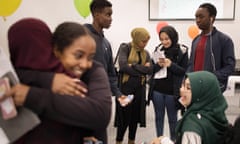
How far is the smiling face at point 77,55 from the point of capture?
2.72 ft

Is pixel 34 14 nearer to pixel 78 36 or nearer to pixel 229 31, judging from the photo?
pixel 78 36

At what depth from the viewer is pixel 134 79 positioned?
9.99 feet

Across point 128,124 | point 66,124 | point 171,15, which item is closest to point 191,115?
point 66,124

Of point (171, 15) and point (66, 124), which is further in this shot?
point (171, 15)

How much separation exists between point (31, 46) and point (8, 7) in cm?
78

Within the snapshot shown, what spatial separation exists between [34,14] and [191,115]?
111 cm

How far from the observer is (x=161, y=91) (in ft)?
9.77

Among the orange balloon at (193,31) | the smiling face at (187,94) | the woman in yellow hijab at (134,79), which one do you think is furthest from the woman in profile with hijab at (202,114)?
the orange balloon at (193,31)

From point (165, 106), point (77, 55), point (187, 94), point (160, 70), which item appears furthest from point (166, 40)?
point (77, 55)

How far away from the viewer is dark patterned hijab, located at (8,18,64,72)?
781 millimetres

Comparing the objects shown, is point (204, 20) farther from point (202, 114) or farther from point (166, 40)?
point (202, 114)

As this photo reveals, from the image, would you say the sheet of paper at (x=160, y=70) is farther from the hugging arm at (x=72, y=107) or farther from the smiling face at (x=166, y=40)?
the hugging arm at (x=72, y=107)

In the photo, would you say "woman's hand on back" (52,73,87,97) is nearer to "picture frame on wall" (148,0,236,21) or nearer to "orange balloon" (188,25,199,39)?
"orange balloon" (188,25,199,39)

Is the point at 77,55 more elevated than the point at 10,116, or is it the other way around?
the point at 77,55
